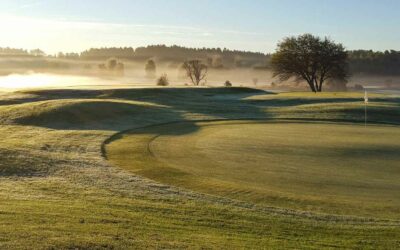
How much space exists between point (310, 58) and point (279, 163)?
71444 millimetres

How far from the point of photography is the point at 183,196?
57.0 feet

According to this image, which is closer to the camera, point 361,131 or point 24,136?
point 24,136

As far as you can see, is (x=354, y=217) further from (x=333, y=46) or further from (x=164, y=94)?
(x=333, y=46)

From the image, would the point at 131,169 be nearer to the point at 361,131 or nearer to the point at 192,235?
the point at 192,235

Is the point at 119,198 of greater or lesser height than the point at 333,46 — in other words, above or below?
below

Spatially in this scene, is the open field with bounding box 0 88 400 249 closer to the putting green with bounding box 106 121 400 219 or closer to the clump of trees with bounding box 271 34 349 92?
the putting green with bounding box 106 121 400 219

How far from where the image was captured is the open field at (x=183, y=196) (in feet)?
42.1

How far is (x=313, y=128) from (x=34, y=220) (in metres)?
24.6

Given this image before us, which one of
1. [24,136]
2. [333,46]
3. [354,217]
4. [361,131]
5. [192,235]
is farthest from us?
[333,46]

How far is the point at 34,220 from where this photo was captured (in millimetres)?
13172

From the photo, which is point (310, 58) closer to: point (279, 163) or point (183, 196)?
point (279, 163)

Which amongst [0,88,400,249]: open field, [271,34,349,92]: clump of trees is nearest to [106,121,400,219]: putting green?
[0,88,400,249]: open field

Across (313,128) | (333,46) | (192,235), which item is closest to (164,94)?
(313,128)

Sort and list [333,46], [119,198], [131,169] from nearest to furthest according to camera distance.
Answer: [119,198] → [131,169] → [333,46]
